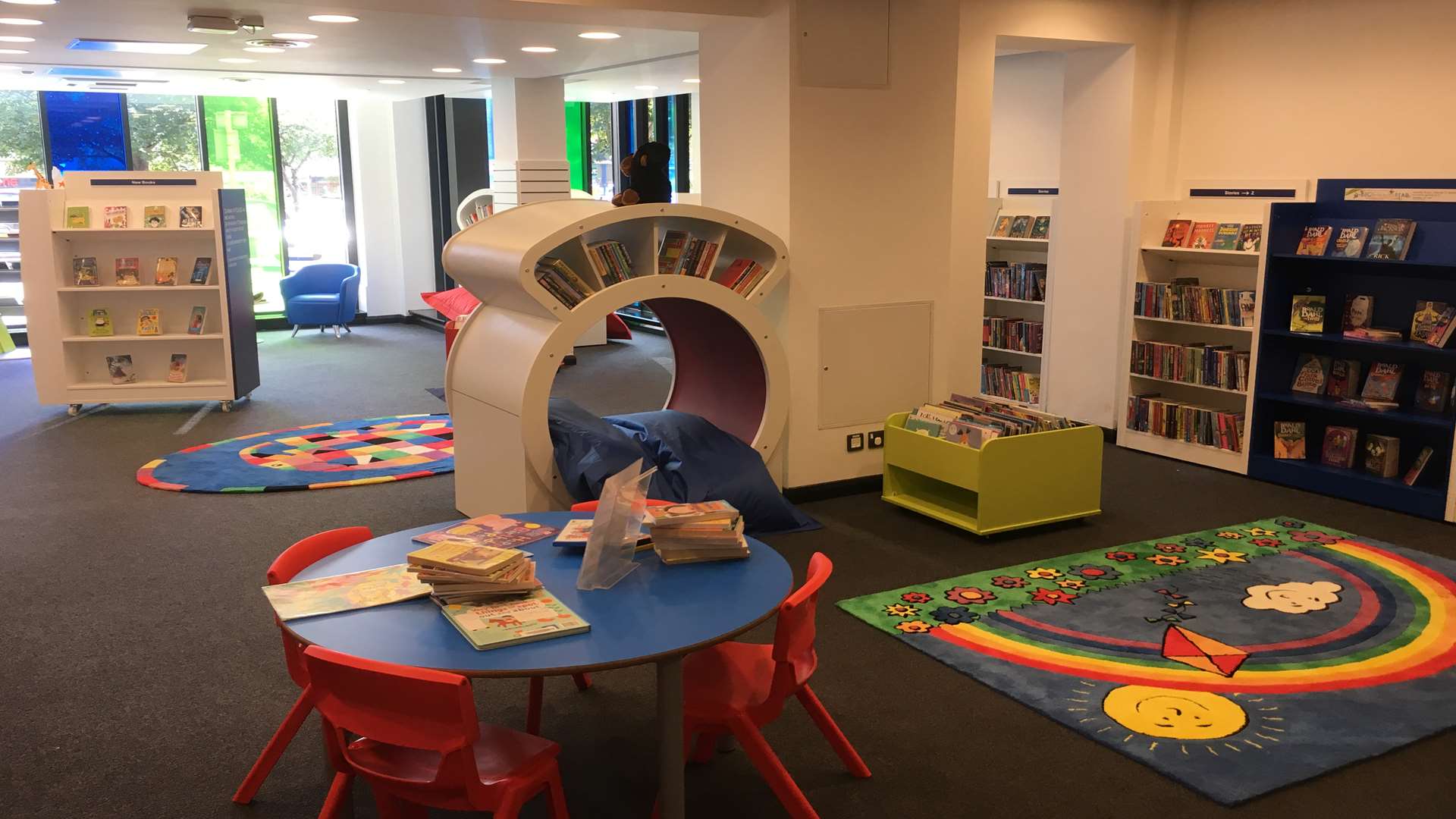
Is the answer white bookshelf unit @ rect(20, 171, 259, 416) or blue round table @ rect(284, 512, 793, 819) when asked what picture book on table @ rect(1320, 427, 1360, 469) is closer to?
blue round table @ rect(284, 512, 793, 819)

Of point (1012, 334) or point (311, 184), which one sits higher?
point (311, 184)

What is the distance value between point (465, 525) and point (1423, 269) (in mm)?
5405

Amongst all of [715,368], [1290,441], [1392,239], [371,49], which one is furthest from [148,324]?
[1392,239]

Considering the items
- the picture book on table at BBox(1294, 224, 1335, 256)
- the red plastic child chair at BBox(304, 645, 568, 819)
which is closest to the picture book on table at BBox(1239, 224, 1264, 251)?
the picture book on table at BBox(1294, 224, 1335, 256)

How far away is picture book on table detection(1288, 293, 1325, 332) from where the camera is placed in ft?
21.6

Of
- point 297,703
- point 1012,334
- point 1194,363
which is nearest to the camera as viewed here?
point 297,703

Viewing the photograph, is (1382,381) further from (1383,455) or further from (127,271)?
(127,271)

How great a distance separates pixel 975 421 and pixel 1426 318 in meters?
2.49

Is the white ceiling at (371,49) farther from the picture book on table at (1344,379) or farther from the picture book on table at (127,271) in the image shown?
the picture book on table at (1344,379)

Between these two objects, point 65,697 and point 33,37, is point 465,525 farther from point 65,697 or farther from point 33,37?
point 33,37

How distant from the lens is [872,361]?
21.2ft

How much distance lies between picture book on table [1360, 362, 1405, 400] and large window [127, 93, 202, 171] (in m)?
12.2

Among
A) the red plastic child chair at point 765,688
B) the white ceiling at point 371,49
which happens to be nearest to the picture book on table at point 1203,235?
the white ceiling at point 371,49

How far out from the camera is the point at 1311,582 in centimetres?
509
